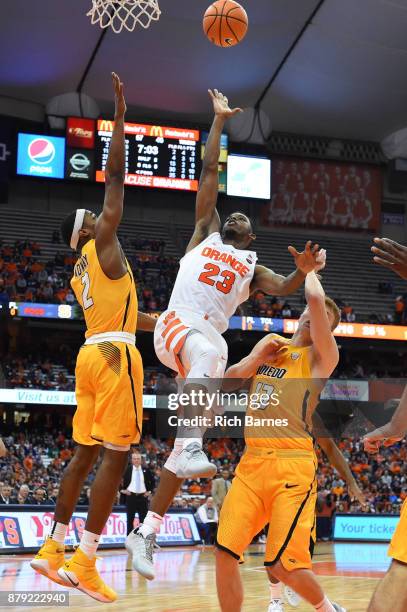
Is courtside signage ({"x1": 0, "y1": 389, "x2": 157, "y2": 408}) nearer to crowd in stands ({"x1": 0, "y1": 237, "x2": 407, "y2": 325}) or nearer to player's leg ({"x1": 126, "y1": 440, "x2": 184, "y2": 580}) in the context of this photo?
crowd in stands ({"x1": 0, "y1": 237, "x2": 407, "y2": 325})

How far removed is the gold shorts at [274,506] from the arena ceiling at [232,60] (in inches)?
955

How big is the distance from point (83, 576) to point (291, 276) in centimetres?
275

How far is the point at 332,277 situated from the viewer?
1439 inches

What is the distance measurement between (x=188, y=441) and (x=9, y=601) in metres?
2.65

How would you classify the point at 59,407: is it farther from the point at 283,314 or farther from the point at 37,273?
the point at 283,314

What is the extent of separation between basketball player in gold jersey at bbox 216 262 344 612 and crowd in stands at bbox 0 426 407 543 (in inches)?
477

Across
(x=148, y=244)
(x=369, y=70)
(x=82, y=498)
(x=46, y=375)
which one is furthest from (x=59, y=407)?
(x=369, y=70)

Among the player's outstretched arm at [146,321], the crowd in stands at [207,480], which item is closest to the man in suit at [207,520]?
the crowd in stands at [207,480]

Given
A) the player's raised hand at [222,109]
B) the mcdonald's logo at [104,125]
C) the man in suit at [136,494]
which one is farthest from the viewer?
the mcdonald's logo at [104,125]

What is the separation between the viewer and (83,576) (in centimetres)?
654

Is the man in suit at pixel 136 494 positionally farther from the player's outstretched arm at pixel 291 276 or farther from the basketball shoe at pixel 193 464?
the basketball shoe at pixel 193 464

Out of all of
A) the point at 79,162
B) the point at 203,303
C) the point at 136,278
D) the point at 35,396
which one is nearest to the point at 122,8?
the point at 203,303

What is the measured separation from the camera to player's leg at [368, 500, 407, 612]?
14.6ft

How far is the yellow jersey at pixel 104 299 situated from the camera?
22.9 feet
